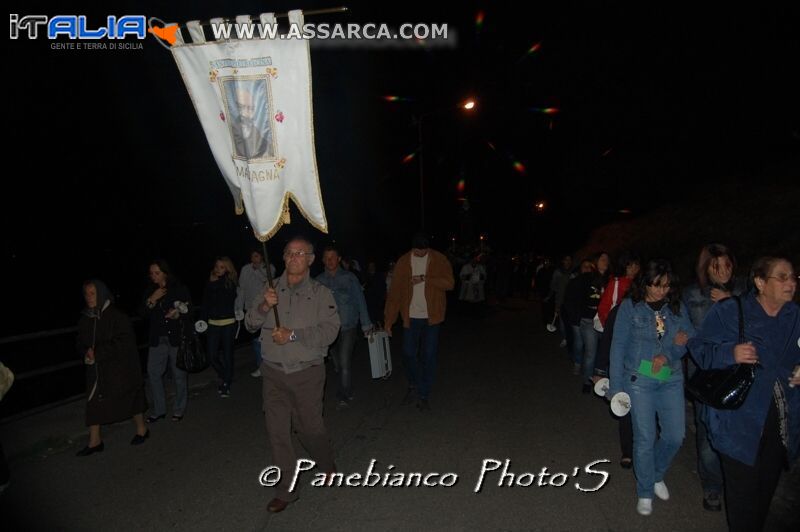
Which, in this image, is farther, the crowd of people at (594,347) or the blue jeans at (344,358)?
the blue jeans at (344,358)

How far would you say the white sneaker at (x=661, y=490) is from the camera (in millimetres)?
3887

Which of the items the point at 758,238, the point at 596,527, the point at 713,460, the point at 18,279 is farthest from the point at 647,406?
the point at 18,279

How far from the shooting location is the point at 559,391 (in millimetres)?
7000

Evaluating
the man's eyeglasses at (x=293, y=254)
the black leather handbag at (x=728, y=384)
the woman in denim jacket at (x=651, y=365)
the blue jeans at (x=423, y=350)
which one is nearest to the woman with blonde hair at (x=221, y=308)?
the blue jeans at (x=423, y=350)

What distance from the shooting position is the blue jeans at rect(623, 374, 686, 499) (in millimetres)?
3664

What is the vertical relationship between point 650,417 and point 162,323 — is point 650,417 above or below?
below

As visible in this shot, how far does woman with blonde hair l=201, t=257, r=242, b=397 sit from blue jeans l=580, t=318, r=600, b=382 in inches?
191

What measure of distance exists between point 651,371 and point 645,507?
1017mm

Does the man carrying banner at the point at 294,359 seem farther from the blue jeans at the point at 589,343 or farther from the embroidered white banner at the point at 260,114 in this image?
the blue jeans at the point at 589,343

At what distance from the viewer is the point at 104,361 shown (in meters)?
5.01

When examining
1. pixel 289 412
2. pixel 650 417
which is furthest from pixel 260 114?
pixel 650 417

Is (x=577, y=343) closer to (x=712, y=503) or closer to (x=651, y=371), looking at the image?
(x=712, y=503)

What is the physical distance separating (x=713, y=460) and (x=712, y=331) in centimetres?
132

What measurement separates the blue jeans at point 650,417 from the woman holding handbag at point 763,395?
680 millimetres
